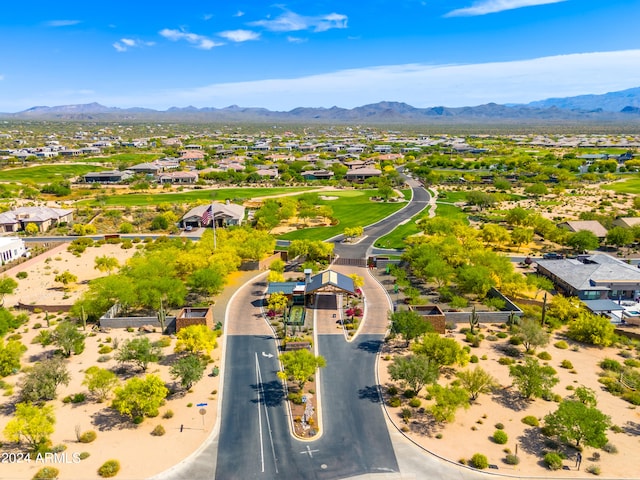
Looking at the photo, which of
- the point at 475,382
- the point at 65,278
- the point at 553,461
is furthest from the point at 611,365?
the point at 65,278

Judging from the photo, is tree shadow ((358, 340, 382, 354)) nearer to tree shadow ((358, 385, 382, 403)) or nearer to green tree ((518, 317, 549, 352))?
tree shadow ((358, 385, 382, 403))

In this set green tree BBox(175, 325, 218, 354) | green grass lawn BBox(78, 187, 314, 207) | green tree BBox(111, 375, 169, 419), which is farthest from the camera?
green grass lawn BBox(78, 187, 314, 207)

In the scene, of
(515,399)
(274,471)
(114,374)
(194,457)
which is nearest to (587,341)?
(515,399)

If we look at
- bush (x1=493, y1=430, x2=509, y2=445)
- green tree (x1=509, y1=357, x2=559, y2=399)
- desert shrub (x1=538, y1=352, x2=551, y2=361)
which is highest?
green tree (x1=509, y1=357, x2=559, y2=399)

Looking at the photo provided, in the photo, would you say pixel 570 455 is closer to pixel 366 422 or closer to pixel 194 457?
pixel 366 422

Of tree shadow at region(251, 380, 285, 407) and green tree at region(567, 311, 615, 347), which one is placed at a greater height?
green tree at region(567, 311, 615, 347)

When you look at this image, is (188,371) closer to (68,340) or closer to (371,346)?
(68,340)

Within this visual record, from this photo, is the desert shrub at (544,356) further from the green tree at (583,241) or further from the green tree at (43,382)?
the green tree at (43,382)

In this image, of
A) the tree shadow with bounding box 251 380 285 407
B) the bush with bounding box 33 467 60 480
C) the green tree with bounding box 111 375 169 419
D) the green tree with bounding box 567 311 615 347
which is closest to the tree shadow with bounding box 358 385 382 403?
the tree shadow with bounding box 251 380 285 407
